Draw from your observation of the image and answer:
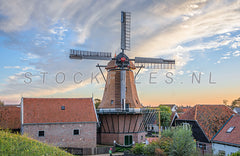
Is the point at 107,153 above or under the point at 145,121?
under

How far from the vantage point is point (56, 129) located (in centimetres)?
2233

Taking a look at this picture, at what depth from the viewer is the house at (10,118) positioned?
2342 cm

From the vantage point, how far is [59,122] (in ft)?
73.7

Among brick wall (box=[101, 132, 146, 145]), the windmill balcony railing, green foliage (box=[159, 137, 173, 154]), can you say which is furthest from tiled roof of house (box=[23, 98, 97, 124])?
green foliage (box=[159, 137, 173, 154])

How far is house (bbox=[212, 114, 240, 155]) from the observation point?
56.0ft

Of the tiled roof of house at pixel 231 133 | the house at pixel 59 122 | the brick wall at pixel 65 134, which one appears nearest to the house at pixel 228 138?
the tiled roof of house at pixel 231 133

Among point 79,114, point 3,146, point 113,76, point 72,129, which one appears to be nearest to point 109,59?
point 113,76

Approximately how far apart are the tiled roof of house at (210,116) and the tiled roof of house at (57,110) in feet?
34.2

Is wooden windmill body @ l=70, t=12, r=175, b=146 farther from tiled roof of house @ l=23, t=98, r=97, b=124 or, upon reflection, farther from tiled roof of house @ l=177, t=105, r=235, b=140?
tiled roof of house @ l=177, t=105, r=235, b=140

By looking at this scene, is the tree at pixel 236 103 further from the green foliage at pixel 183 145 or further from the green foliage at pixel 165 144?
the green foliage at pixel 183 145

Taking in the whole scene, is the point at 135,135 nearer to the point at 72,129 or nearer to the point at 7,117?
the point at 72,129

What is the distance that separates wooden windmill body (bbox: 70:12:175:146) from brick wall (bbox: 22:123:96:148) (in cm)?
258

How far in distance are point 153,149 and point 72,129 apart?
9.70 metres

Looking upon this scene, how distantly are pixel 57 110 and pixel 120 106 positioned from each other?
272 inches
